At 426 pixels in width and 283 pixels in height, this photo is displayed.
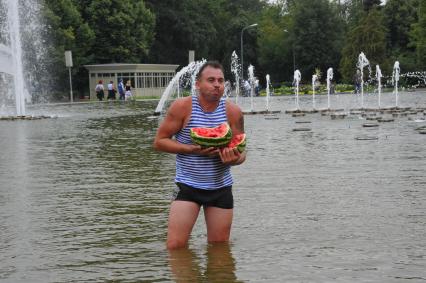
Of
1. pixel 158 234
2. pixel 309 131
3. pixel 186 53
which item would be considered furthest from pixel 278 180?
pixel 186 53

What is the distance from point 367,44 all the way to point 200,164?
67514mm

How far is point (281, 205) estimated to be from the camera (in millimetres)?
7988

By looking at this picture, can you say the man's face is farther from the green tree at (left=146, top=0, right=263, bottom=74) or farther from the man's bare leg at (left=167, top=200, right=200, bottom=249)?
the green tree at (left=146, top=0, right=263, bottom=74)

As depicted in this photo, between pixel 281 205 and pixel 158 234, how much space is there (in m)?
1.80

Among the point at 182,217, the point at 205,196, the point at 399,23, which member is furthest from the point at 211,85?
the point at 399,23

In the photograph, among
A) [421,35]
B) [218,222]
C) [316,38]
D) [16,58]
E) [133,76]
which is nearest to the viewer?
[218,222]

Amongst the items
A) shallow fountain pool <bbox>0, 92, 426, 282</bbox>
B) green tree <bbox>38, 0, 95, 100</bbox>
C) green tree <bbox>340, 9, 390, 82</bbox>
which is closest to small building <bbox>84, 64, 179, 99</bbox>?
green tree <bbox>38, 0, 95, 100</bbox>

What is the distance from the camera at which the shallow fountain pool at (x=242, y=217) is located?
5.40 metres

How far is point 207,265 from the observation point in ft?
18.0

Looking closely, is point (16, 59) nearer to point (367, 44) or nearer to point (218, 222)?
point (218, 222)

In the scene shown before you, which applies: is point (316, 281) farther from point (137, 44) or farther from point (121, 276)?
point (137, 44)

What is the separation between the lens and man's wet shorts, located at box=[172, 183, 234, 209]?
5.51 m

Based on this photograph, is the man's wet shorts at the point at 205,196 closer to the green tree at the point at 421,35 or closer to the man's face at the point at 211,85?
the man's face at the point at 211,85

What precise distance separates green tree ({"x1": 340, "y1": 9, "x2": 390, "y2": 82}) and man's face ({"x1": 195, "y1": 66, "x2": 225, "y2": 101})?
66404 mm
